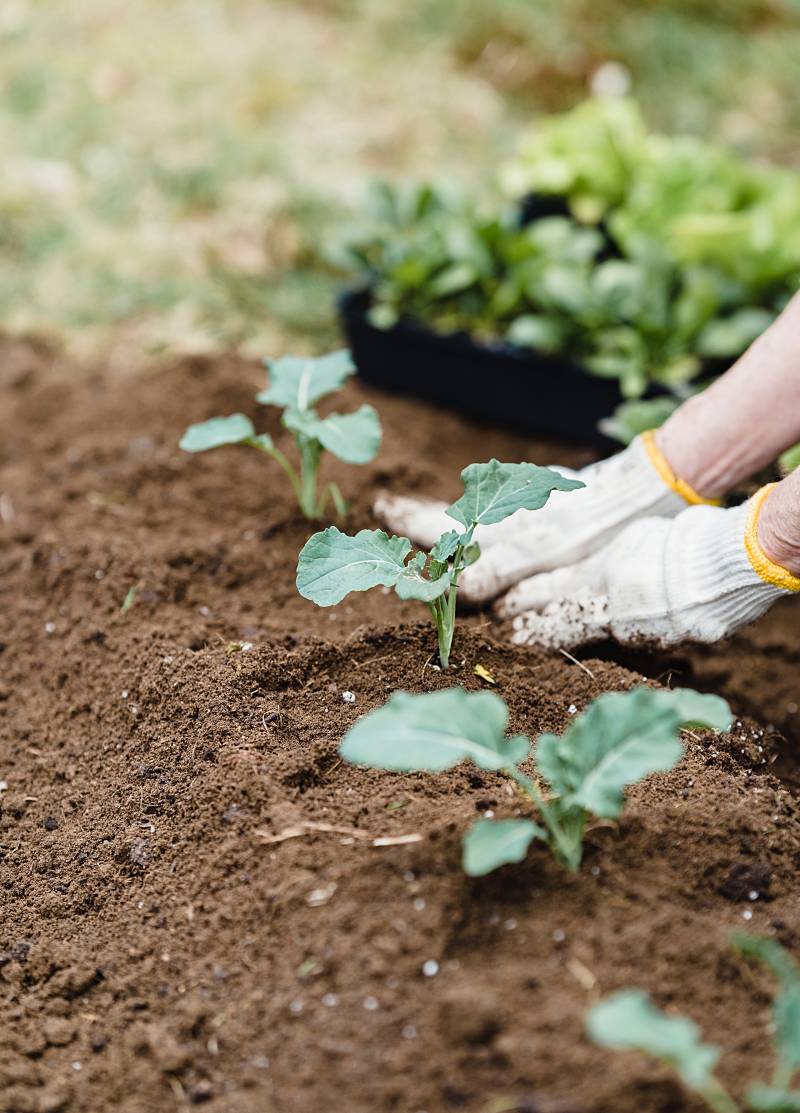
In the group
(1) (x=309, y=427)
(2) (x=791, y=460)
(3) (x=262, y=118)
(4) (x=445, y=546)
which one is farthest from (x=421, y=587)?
(3) (x=262, y=118)

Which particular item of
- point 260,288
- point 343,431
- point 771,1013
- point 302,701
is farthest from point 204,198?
point 771,1013

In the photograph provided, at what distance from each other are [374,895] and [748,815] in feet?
1.85

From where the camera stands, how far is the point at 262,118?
189 inches

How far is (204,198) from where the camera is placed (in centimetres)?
412

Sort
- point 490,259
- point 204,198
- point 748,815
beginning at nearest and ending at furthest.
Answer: point 748,815, point 490,259, point 204,198

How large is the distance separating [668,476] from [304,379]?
774 mm

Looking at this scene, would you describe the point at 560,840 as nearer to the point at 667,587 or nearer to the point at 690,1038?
the point at 690,1038

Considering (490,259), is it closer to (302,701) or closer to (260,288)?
(260,288)

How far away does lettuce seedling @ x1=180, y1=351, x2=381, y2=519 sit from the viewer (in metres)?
1.98

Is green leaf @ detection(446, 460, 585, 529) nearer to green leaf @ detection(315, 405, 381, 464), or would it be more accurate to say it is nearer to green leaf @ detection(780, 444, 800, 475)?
green leaf @ detection(315, 405, 381, 464)

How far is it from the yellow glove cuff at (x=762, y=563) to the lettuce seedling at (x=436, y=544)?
38cm

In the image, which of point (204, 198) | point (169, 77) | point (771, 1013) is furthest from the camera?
point (169, 77)

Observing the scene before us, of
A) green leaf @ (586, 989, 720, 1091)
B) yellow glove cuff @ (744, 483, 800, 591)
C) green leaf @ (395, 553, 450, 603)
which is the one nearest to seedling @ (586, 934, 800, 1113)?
green leaf @ (586, 989, 720, 1091)

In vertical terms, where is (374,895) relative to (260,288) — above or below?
above
